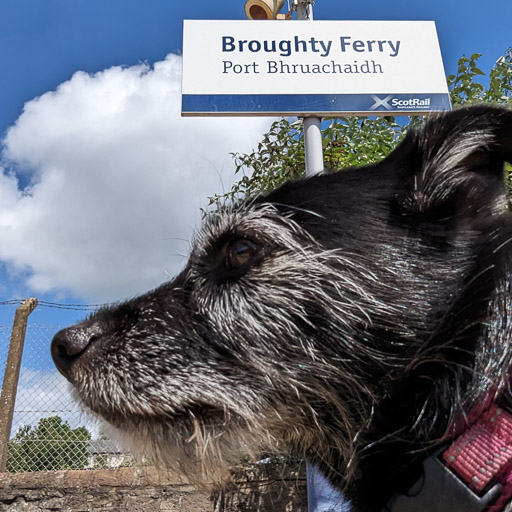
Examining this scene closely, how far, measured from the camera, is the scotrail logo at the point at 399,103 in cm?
446

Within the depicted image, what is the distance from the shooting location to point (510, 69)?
470 cm

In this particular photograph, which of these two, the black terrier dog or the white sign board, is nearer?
the black terrier dog

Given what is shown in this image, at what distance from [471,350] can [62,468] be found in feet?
14.2

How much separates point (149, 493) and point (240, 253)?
126 inches

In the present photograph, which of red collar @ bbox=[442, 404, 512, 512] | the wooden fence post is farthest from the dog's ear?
the wooden fence post

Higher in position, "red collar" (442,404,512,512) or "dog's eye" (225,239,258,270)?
"dog's eye" (225,239,258,270)

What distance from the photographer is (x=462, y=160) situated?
1.99 meters

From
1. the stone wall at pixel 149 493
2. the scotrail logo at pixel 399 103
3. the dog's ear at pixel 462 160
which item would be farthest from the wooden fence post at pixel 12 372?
the dog's ear at pixel 462 160

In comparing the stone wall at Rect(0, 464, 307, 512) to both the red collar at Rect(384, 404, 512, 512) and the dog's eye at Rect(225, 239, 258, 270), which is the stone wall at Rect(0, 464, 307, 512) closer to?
the dog's eye at Rect(225, 239, 258, 270)

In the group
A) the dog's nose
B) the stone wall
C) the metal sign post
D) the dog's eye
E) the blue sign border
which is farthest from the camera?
the blue sign border

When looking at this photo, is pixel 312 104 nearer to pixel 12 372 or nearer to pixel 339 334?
pixel 339 334

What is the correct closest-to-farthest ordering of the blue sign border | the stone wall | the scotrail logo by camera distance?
1. the stone wall
2. the blue sign border
3. the scotrail logo

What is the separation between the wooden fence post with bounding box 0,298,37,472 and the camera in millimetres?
4605

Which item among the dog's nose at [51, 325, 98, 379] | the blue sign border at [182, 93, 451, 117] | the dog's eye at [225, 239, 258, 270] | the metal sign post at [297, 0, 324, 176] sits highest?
the blue sign border at [182, 93, 451, 117]
